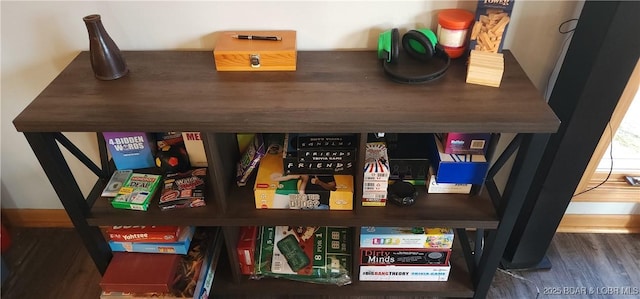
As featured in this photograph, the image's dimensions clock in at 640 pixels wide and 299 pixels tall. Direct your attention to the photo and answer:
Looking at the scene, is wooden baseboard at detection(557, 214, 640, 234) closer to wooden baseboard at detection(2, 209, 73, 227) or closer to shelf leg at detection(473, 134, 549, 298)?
shelf leg at detection(473, 134, 549, 298)

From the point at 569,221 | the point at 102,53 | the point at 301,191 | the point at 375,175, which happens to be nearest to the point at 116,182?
the point at 102,53

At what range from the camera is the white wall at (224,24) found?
1153mm

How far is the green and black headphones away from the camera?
1.06m

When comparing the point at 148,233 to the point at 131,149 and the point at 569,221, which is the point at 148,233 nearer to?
the point at 131,149

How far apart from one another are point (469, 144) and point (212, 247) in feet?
2.61

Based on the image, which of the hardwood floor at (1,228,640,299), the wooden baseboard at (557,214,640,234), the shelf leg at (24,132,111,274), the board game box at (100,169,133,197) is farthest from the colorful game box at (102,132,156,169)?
the wooden baseboard at (557,214,640,234)

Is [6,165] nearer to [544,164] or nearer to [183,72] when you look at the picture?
[183,72]

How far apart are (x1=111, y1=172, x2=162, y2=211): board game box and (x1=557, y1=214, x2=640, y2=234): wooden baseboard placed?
1.41 m

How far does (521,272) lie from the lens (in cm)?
155

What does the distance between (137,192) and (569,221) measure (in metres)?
1.47

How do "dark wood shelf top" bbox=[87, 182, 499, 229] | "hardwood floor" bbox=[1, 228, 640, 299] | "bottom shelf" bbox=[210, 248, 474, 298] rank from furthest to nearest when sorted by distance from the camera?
"hardwood floor" bbox=[1, 228, 640, 299] < "bottom shelf" bbox=[210, 248, 474, 298] < "dark wood shelf top" bbox=[87, 182, 499, 229]

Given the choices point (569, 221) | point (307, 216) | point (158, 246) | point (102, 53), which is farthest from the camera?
point (569, 221)

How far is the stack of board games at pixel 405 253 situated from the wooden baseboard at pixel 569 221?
2.07ft

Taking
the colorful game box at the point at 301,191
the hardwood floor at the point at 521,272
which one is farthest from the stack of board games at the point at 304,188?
the hardwood floor at the point at 521,272
